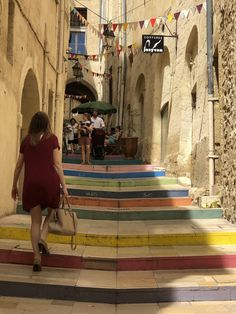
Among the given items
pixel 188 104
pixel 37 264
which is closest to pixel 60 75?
pixel 188 104

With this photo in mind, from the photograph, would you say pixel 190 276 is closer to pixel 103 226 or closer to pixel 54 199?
pixel 54 199

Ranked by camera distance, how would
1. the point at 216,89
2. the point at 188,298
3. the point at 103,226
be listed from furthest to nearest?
1. the point at 216,89
2. the point at 103,226
3. the point at 188,298

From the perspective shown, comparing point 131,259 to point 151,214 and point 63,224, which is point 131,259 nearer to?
point 63,224

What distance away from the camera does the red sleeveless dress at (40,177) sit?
4.89 m

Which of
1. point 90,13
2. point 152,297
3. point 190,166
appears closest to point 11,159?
point 152,297

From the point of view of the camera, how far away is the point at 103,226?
7.16m

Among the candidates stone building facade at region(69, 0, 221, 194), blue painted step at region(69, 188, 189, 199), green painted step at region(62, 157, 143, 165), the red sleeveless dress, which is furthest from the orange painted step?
green painted step at region(62, 157, 143, 165)

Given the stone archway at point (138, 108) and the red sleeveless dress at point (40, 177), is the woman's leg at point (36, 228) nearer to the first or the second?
the red sleeveless dress at point (40, 177)

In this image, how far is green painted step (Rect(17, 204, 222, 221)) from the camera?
7.89 meters

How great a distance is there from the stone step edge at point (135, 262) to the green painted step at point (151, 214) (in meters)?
2.53

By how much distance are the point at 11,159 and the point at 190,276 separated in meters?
3.56

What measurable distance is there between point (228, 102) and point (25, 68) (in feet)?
11.3

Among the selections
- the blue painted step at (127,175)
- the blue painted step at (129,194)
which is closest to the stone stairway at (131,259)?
the blue painted step at (129,194)

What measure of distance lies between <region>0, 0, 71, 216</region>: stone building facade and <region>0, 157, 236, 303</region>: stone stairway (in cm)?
108
